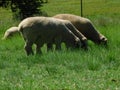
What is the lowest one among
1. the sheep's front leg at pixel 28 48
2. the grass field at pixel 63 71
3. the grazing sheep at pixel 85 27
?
the grazing sheep at pixel 85 27

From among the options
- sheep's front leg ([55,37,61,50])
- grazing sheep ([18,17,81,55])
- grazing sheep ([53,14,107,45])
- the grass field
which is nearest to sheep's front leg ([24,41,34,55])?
grazing sheep ([18,17,81,55])

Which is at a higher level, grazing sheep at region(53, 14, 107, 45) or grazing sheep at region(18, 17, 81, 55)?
grazing sheep at region(18, 17, 81, 55)

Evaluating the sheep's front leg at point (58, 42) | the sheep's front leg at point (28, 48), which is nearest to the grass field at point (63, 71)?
Answer: the sheep's front leg at point (28, 48)

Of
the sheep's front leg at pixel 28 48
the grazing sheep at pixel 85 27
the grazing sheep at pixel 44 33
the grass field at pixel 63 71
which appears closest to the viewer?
the grass field at pixel 63 71

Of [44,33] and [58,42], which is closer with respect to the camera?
[44,33]

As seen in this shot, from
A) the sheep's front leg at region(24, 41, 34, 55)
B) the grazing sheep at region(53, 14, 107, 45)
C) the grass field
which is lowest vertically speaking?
the grazing sheep at region(53, 14, 107, 45)

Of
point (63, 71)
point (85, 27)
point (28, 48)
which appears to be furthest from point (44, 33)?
point (63, 71)

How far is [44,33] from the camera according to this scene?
15180mm

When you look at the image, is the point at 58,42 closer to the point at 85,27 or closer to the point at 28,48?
the point at 28,48

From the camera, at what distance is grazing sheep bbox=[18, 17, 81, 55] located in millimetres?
14914

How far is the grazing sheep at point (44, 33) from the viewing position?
1491cm

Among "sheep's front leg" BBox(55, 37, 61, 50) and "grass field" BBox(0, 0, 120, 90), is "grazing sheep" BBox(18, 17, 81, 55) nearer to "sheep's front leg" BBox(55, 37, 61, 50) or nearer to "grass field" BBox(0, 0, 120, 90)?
"sheep's front leg" BBox(55, 37, 61, 50)

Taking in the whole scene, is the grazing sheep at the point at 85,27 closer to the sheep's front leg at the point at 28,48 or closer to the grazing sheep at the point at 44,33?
the grazing sheep at the point at 44,33

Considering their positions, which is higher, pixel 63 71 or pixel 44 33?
pixel 63 71
